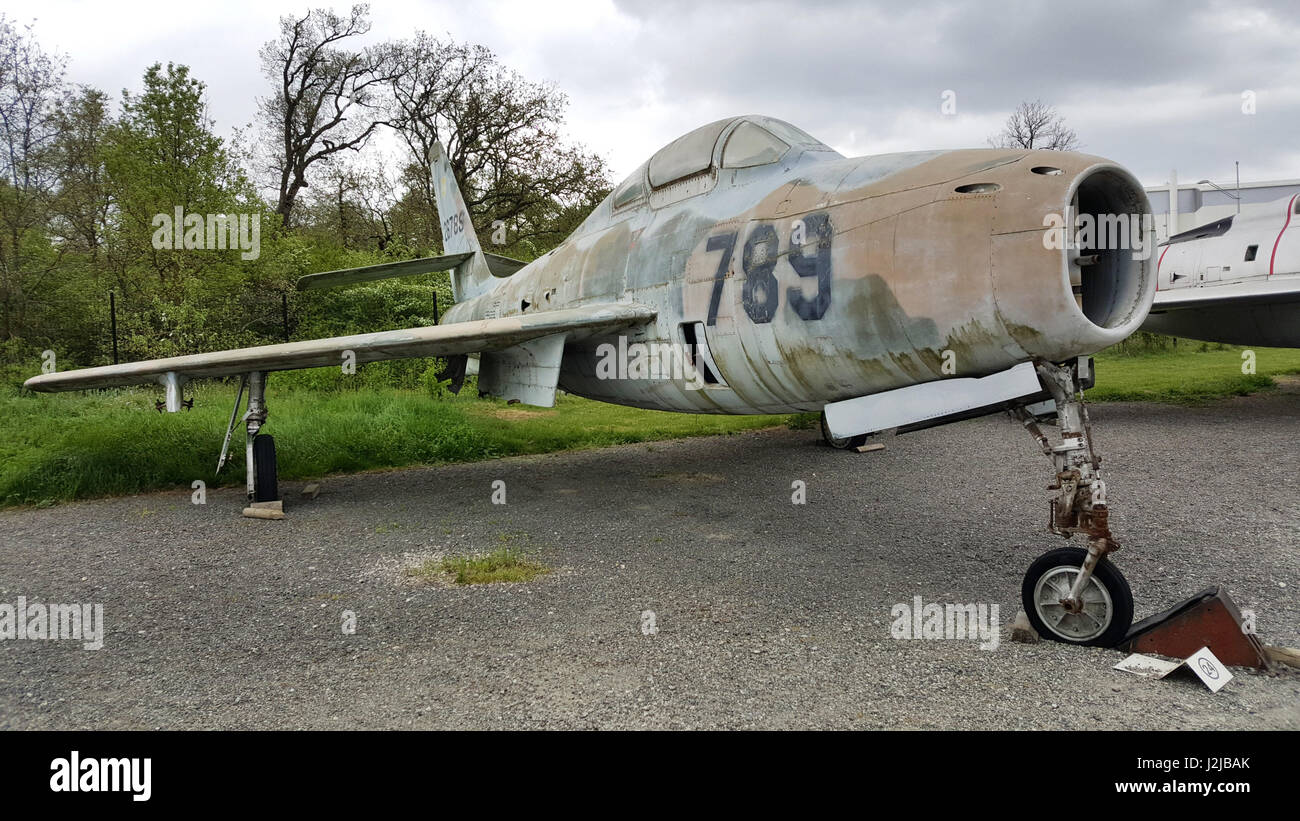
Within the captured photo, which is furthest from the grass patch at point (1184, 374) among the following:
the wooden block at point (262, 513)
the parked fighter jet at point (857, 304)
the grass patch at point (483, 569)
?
the wooden block at point (262, 513)

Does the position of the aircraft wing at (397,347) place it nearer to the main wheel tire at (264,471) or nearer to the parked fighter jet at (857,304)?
the parked fighter jet at (857,304)

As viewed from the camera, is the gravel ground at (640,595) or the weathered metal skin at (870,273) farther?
the weathered metal skin at (870,273)

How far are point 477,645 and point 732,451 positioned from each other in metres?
7.25

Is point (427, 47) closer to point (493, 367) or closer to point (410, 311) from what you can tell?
point (410, 311)

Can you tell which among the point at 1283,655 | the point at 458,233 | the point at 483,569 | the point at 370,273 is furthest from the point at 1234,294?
the point at 370,273

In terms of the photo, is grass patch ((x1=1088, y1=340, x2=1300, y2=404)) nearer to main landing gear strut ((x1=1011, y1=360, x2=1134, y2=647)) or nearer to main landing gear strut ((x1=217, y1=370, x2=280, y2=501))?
main landing gear strut ((x1=1011, y1=360, x2=1134, y2=647))

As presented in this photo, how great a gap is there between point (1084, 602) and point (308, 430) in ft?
34.0

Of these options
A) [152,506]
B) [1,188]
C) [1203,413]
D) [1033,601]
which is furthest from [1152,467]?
[1,188]

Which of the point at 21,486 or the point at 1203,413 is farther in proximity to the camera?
the point at 1203,413

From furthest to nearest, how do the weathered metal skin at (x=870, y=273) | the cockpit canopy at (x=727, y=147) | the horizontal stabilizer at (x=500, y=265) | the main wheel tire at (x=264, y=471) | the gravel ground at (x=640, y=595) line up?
the horizontal stabilizer at (x=500, y=265) → the main wheel tire at (x=264, y=471) → the cockpit canopy at (x=727, y=147) → the weathered metal skin at (x=870, y=273) → the gravel ground at (x=640, y=595)

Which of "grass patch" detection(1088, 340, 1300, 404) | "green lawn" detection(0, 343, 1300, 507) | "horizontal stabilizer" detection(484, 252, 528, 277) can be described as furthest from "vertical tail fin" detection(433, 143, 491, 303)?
"grass patch" detection(1088, 340, 1300, 404)

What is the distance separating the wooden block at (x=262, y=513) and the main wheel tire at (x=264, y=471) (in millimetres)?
207

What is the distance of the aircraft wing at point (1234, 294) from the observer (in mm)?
10852
